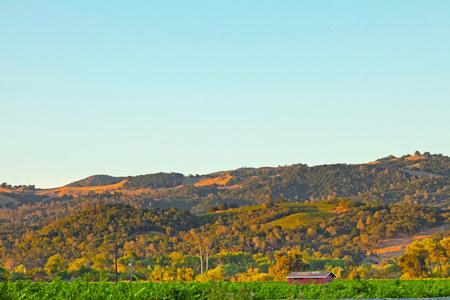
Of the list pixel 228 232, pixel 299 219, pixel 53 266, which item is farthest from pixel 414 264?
pixel 299 219

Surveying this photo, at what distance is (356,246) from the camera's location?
131250 millimetres

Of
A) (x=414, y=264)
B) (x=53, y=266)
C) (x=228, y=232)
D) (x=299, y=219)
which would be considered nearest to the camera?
(x=414, y=264)

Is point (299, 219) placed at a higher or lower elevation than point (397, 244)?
higher

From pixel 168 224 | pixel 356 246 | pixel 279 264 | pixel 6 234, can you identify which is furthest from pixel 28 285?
pixel 6 234

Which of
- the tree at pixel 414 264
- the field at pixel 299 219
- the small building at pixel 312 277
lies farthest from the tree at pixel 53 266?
the field at pixel 299 219

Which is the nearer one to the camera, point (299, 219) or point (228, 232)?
point (228, 232)

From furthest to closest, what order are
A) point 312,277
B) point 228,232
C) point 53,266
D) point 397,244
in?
point 228,232 → point 397,244 → point 53,266 → point 312,277

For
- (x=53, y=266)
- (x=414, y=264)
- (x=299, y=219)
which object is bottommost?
(x=414, y=264)

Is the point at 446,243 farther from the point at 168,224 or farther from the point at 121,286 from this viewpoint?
the point at 168,224

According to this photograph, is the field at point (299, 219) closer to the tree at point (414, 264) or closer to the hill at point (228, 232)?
the hill at point (228, 232)

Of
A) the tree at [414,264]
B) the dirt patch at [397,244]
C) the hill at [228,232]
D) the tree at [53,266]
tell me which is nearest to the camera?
the tree at [414,264]

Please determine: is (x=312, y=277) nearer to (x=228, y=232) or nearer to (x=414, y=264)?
(x=414, y=264)

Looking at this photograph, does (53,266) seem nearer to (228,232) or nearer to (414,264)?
(414,264)

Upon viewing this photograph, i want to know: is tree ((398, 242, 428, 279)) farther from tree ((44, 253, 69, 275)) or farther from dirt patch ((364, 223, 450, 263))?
tree ((44, 253, 69, 275))
